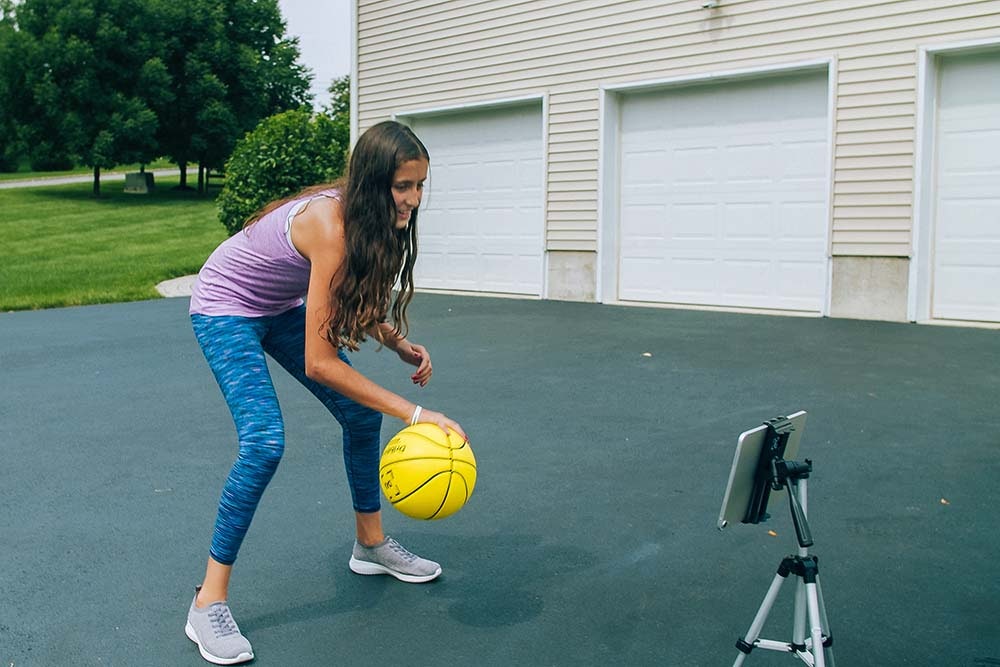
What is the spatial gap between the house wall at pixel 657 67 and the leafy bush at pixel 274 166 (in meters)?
0.93

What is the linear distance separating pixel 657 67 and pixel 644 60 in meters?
0.22

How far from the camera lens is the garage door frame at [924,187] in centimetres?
1009

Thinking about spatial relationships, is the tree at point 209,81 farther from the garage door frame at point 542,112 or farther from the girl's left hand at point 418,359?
the girl's left hand at point 418,359

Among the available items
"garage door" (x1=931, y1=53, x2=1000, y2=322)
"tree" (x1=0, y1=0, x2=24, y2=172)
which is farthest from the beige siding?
"tree" (x1=0, y1=0, x2=24, y2=172)

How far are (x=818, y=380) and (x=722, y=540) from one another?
3.62 m

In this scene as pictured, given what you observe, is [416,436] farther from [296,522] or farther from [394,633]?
[296,522]

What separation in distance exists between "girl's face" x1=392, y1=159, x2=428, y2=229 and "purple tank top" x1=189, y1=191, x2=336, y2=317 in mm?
349

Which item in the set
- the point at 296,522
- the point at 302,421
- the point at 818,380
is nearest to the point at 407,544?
the point at 296,522

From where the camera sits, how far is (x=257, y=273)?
324 centimetres

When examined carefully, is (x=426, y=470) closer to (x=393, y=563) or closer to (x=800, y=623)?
(x=393, y=563)

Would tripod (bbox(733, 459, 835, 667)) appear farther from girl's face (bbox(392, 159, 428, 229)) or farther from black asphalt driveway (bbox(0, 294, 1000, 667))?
girl's face (bbox(392, 159, 428, 229))

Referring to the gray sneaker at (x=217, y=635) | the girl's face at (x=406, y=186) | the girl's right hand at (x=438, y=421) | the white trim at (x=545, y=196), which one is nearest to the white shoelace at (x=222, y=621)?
the gray sneaker at (x=217, y=635)

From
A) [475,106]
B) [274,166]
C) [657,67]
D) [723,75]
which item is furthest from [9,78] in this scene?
[723,75]

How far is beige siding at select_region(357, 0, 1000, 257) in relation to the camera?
1030cm
